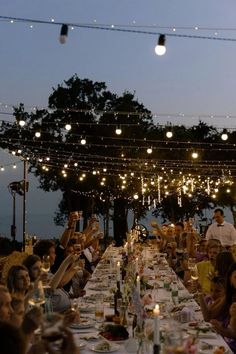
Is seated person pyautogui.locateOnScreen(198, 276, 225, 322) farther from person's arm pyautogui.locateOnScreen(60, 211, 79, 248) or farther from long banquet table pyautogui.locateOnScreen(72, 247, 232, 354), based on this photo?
person's arm pyautogui.locateOnScreen(60, 211, 79, 248)

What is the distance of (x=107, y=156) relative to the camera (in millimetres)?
21938

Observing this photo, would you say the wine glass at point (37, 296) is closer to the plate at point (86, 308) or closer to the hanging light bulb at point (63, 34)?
the plate at point (86, 308)

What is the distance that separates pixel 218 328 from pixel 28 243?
43.0ft

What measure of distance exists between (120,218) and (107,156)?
3414 mm

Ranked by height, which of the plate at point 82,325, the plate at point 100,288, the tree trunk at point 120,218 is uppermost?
the tree trunk at point 120,218

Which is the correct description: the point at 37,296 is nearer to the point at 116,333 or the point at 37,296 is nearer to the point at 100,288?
the point at 116,333

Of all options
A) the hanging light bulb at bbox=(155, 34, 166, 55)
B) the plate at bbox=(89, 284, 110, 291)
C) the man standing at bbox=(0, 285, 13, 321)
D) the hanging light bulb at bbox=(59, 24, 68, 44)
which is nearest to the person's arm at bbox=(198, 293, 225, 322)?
the man standing at bbox=(0, 285, 13, 321)

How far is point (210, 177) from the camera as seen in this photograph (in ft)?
72.1

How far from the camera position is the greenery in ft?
69.3

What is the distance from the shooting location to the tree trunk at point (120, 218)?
74.6 feet

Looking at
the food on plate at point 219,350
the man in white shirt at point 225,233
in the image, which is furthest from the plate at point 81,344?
the man in white shirt at point 225,233

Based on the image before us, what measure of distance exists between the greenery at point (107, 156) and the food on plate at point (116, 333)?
16.3 meters

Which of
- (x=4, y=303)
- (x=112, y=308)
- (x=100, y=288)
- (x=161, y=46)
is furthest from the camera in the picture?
(x=161, y=46)

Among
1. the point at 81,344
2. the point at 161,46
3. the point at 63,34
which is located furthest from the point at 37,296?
the point at 161,46
